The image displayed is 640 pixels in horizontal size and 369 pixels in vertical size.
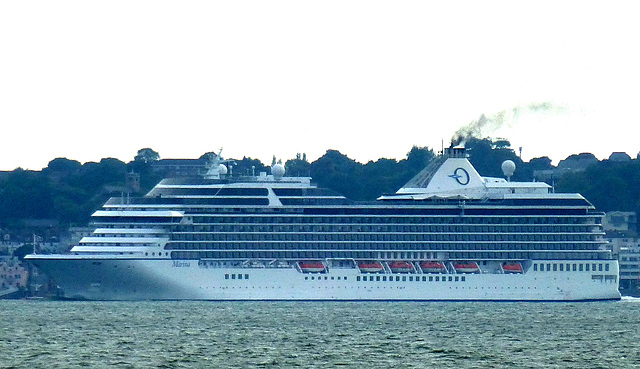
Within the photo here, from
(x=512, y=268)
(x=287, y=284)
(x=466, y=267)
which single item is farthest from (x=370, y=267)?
(x=512, y=268)

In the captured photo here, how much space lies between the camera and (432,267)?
377 ft

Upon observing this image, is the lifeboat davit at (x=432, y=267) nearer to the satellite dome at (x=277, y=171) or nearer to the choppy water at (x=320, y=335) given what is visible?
the choppy water at (x=320, y=335)

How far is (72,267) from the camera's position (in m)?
110

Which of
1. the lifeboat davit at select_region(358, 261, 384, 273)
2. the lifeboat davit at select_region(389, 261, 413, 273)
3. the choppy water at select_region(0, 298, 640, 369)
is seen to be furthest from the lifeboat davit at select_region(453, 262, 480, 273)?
the lifeboat davit at select_region(358, 261, 384, 273)

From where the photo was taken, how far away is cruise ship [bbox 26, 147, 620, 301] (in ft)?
364

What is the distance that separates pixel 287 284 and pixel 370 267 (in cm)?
532

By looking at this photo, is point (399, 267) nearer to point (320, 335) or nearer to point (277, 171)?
point (277, 171)

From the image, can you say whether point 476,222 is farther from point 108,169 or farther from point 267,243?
point 108,169

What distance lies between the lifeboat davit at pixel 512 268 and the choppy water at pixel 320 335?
3408mm

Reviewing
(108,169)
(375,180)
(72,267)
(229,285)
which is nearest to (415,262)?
(229,285)

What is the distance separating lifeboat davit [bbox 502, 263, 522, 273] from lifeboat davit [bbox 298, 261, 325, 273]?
435 inches

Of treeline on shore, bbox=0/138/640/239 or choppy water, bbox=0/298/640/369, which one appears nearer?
choppy water, bbox=0/298/640/369

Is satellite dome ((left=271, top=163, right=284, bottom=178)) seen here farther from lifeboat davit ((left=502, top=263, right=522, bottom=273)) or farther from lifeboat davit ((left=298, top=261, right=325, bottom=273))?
lifeboat davit ((left=502, top=263, right=522, bottom=273))

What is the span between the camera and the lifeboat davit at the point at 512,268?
377 ft
